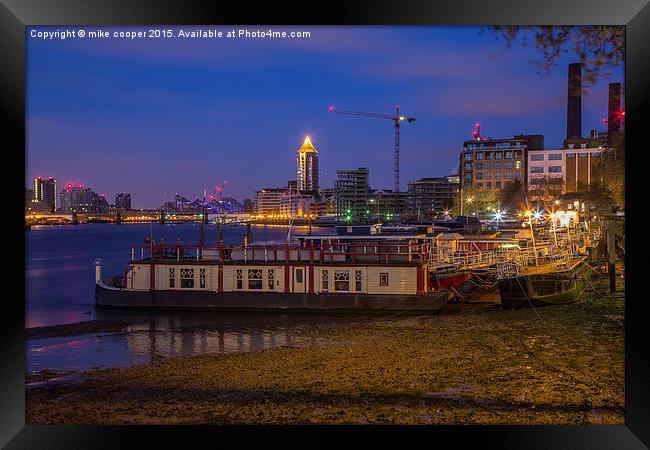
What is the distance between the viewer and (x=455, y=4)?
16.8 ft

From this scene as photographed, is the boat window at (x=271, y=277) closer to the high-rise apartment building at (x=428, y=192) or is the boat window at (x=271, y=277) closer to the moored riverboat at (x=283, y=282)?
the moored riverboat at (x=283, y=282)

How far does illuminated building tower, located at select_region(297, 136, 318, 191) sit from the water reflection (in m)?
80.4

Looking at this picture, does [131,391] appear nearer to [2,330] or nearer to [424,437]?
[2,330]

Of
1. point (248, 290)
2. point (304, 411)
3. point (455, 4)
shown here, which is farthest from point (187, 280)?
point (455, 4)

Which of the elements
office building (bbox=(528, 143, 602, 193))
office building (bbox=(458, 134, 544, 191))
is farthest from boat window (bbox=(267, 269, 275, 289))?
office building (bbox=(458, 134, 544, 191))

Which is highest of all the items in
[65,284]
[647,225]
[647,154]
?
[647,154]

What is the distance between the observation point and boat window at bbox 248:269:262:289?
15383 mm

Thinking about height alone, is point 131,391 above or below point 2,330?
below

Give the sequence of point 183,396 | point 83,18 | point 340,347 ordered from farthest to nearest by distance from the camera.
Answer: point 340,347 < point 183,396 < point 83,18

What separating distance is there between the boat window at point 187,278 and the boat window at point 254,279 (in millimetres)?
1606

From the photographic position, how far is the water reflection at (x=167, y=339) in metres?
11.3

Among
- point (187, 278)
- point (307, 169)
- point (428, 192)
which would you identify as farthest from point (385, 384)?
point (307, 169)

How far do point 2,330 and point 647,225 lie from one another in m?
5.81

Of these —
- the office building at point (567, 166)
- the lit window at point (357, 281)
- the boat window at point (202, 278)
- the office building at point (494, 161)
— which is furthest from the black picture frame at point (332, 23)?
the office building at point (494, 161)
